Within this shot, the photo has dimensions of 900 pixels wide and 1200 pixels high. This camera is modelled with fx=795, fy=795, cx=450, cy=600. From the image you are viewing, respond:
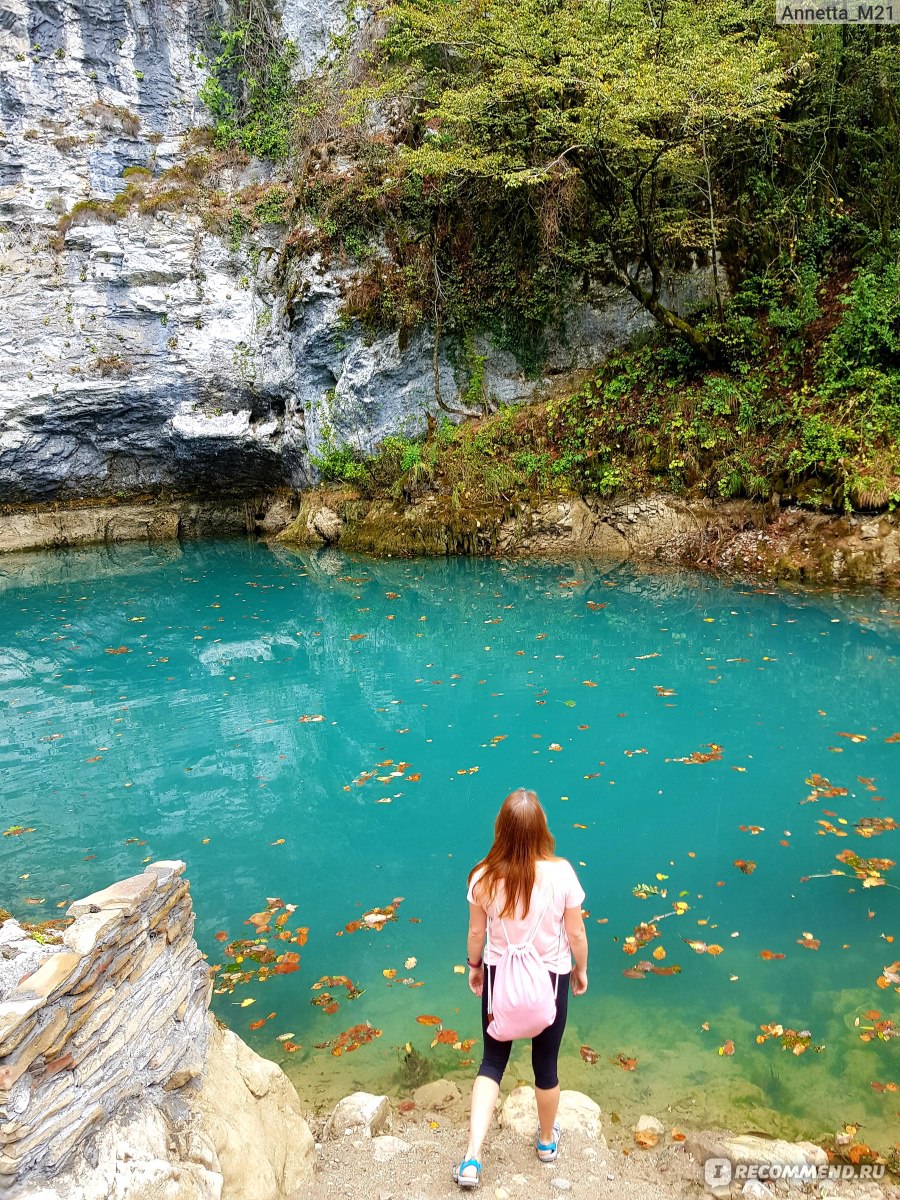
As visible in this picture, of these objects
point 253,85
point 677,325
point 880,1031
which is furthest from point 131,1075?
point 253,85

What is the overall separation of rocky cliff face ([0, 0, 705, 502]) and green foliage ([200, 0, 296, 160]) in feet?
1.59

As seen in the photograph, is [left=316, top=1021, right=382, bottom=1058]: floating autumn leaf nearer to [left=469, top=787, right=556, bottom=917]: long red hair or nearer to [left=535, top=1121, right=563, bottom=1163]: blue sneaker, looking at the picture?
[left=535, top=1121, right=563, bottom=1163]: blue sneaker

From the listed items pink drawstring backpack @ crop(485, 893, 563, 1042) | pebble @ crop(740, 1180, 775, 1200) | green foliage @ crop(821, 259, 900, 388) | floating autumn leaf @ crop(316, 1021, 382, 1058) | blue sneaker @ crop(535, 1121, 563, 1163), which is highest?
green foliage @ crop(821, 259, 900, 388)

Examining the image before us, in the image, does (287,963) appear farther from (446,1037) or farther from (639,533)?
(639,533)

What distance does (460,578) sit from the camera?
13.1 m

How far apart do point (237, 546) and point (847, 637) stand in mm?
13706

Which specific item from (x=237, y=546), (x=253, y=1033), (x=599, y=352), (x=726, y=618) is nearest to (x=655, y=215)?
(x=599, y=352)

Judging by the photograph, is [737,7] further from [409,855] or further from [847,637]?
[409,855]

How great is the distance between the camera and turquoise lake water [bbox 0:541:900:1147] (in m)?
3.80

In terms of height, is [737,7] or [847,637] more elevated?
[737,7]

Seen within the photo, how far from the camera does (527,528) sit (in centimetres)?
1417

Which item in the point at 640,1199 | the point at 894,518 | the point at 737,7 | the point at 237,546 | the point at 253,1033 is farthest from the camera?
the point at 237,546

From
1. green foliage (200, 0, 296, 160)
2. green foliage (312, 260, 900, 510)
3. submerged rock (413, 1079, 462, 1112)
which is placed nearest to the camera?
submerged rock (413, 1079, 462, 1112)

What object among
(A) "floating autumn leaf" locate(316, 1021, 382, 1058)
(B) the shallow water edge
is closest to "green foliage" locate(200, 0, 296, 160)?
(B) the shallow water edge
